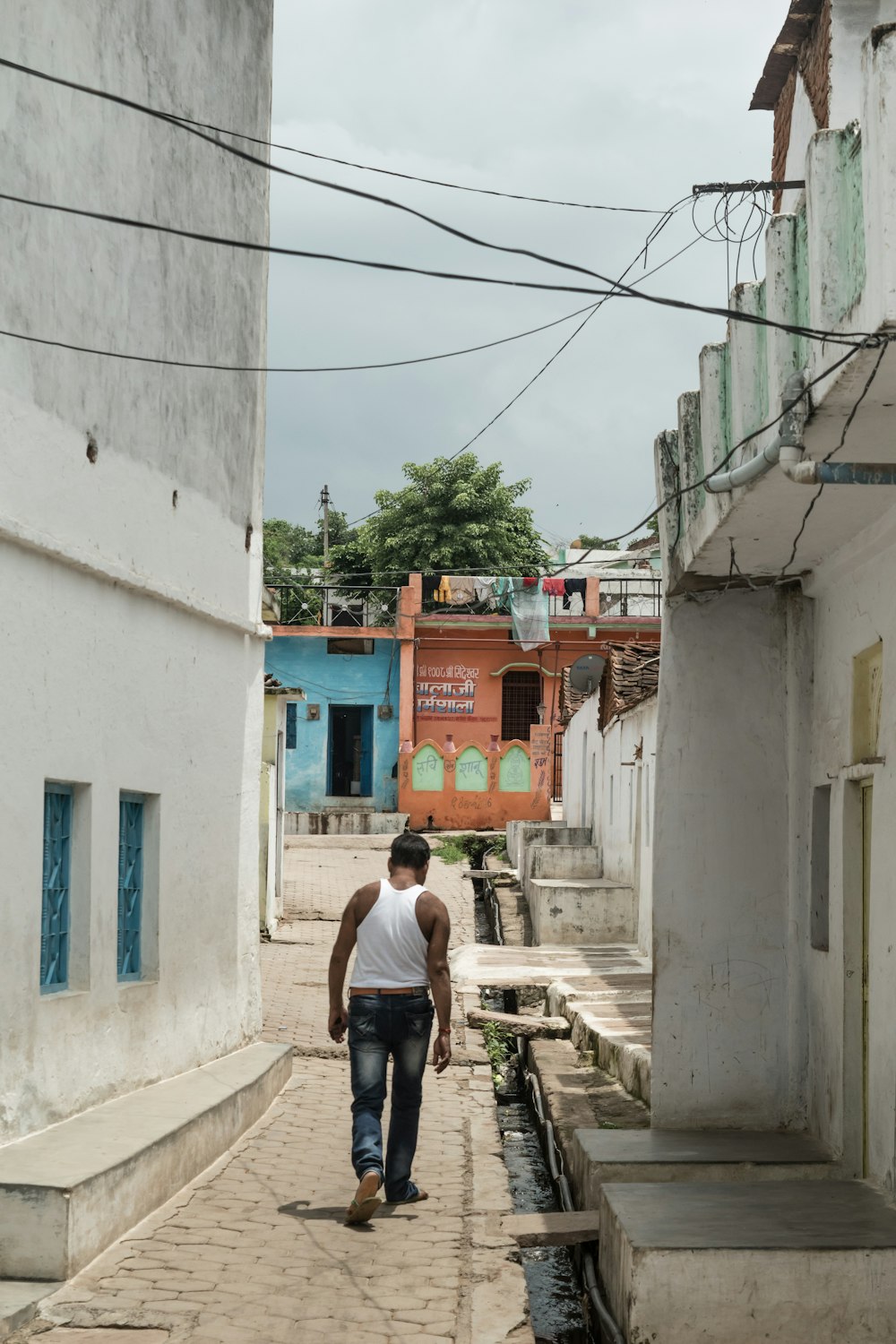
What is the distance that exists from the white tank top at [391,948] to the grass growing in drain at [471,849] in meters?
18.7

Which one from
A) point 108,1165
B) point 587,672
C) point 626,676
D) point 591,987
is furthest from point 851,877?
point 587,672

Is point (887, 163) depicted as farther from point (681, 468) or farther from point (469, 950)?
point (469, 950)

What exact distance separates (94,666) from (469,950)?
9325 mm

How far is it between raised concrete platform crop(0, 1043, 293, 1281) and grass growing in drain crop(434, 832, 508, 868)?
1709cm

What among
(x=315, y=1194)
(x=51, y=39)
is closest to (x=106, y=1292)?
(x=315, y=1194)

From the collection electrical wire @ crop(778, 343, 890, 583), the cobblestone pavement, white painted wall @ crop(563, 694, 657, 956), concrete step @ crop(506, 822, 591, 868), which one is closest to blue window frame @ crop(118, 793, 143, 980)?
the cobblestone pavement

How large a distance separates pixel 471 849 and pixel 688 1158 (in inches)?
811

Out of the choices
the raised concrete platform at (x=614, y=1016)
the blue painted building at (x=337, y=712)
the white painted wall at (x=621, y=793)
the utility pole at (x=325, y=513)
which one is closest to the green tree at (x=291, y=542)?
the utility pole at (x=325, y=513)

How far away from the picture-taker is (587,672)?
68.4ft

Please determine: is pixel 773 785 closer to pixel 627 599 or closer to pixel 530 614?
pixel 530 614

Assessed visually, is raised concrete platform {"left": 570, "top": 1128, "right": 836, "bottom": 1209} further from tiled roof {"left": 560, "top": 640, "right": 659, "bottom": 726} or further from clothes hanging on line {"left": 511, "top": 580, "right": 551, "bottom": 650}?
clothes hanging on line {"left": 511, "top": 580, "right": 551, "bottom": 650}

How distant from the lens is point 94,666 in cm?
738

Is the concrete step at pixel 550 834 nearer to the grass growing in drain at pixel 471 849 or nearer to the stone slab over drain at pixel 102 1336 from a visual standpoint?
the grass growing in drain at pixel 471 849

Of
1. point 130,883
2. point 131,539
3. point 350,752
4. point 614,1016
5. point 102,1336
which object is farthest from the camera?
point 350,752
